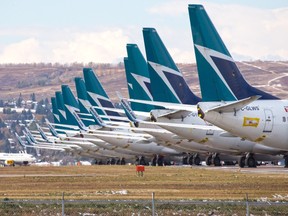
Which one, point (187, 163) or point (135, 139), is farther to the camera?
point (135, 139)

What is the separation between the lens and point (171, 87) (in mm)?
85938

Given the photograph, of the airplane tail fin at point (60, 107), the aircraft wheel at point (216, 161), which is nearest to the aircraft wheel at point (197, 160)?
the aircraft wheel at point (216, 161)

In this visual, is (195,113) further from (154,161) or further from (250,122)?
(154,161)

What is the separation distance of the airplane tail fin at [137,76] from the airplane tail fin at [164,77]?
12588 mm

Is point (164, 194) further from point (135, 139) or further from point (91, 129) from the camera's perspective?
point (91, 129)

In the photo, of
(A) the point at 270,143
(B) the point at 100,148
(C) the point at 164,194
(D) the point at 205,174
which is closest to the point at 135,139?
(B) the point at 100,148

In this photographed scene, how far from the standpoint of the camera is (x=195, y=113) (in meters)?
84.1

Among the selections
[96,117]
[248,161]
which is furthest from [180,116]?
[96,117]

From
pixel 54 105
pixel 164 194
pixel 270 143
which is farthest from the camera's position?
pixel 54 105

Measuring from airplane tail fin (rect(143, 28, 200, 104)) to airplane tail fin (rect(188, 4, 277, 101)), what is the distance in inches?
747

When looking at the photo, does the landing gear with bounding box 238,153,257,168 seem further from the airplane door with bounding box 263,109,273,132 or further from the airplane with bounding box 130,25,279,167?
the airplane door with bounding box 263,109,273,132

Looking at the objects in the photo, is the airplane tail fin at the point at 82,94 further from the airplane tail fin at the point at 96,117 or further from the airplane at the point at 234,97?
the airplane at the point at 234,97

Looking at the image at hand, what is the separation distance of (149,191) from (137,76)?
45.9m

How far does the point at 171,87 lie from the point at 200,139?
Result: 5.99 metres
